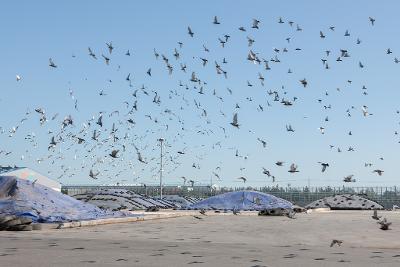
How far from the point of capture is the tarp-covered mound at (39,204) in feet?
78.8

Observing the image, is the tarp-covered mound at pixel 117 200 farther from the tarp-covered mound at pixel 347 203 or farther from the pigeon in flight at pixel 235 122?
the pigeon in flight at pixel 235 122

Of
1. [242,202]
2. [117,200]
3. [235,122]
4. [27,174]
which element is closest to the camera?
[235,122]

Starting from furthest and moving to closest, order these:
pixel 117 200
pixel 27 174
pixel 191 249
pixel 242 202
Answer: pixel 27 174
pixel 242 202
pixel 117 200
pixel 191 249

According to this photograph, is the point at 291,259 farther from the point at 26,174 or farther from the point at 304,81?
the point at 26,174

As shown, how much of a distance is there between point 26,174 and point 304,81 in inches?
2053

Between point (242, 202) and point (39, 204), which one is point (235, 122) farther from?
point (242, 202)

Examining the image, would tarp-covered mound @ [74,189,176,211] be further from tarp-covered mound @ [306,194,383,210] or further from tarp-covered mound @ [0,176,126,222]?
tarp-covered mound @ [306,194,383,210]

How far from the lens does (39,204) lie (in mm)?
25875

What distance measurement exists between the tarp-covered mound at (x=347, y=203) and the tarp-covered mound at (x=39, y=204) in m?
30.5

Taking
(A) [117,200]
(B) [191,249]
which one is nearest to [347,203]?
(A) [117,200]

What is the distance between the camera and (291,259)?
1285 centimetres

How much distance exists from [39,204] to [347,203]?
3653 centimetres

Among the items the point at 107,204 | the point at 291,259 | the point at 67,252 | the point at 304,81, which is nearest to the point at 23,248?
the point at 67,252

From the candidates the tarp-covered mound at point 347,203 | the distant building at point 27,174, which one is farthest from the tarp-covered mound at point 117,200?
the tarp-covered mound at point 347,203
